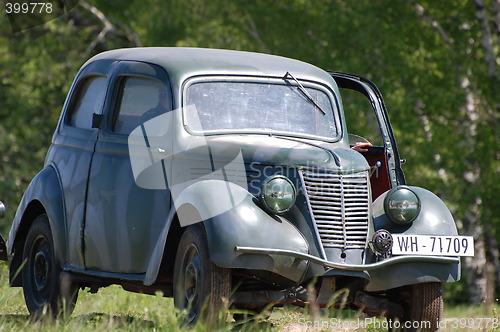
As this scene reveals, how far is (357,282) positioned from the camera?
646 centimetres

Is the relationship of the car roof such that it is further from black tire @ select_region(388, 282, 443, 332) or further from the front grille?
black tire @ select_region(388, 282, 443, 332)

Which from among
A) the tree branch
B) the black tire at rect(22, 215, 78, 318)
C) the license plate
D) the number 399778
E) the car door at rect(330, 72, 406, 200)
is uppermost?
the number 399778

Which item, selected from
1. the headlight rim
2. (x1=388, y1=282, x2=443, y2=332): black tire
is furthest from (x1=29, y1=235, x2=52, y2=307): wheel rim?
(x1=388, y1=282, x2=443, y2=332): black tire

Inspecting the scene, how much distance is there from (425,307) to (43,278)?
3033 mm

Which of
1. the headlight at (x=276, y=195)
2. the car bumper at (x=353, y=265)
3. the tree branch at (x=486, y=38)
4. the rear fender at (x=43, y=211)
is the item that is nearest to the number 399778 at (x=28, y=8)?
the tree branch at (x=486, y=38)

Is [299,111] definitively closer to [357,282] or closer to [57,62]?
[357,282]

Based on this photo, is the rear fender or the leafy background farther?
the leafy background

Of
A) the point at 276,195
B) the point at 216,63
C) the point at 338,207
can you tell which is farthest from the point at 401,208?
the point at 216,63

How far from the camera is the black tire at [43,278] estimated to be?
7555 millimetres

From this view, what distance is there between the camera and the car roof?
7066mm

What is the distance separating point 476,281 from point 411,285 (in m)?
12.7

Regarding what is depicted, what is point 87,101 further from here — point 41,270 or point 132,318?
point 132,318

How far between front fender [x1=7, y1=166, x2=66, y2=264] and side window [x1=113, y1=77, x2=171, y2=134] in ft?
2.55

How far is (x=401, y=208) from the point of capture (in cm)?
659
